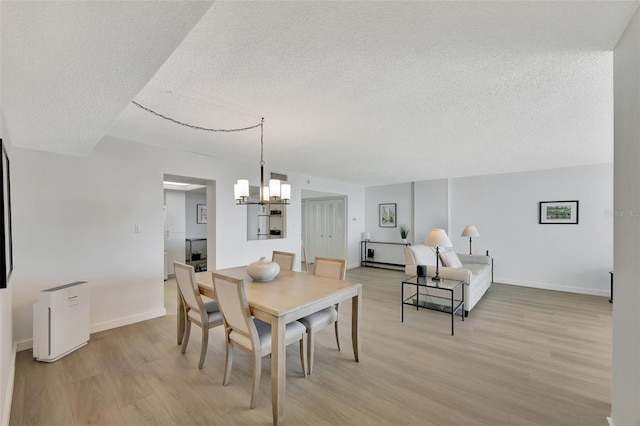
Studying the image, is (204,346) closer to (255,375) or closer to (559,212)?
(255,375)

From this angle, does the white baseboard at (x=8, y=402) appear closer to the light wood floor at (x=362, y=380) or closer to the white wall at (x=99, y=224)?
the light wood floor at (x=362, y=380)

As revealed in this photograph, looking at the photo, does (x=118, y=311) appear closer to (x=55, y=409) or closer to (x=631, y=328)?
(x=55, y=409)

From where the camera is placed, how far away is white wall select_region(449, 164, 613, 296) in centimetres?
487

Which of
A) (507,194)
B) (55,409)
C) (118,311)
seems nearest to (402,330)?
(55,409)

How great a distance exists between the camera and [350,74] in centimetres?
186

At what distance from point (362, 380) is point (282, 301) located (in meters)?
0.97

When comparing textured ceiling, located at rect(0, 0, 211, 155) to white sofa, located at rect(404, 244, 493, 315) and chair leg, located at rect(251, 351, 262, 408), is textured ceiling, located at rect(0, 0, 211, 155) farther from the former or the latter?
white sofa, located at rect(404, 244, 493, 315)

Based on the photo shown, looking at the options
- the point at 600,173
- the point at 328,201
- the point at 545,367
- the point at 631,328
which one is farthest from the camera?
the point at 328,201

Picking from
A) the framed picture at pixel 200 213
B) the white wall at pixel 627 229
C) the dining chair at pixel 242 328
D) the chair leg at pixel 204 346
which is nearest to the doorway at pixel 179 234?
the framed picture at pixel 200 213

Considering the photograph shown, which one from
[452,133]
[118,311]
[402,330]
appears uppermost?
[452,133]

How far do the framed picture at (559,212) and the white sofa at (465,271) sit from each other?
1431 millimetres

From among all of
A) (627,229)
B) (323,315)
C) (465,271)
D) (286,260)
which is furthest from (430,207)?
(627,229)

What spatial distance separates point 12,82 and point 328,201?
21.9 ft

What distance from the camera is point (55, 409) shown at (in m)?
1.90
